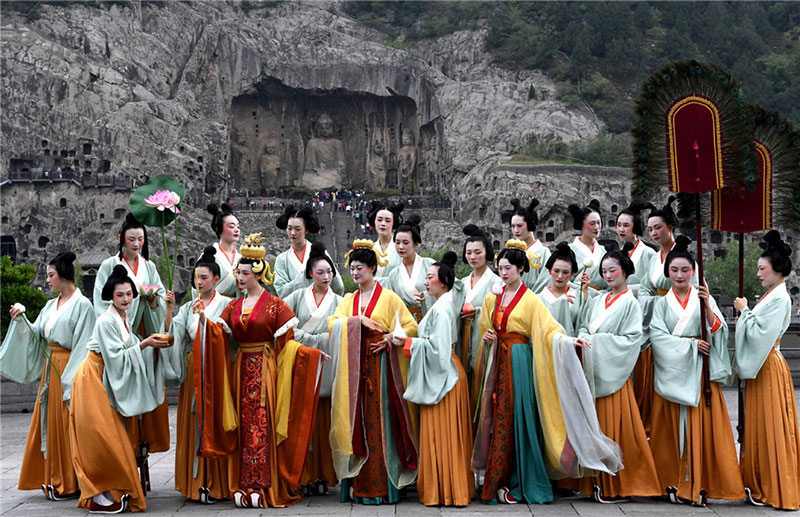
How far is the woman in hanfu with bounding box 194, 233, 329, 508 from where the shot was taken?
7473 millimetres

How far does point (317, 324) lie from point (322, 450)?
1.14 m

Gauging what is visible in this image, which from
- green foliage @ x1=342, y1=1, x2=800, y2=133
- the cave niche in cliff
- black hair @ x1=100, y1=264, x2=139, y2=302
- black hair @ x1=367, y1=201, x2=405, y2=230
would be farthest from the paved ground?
green foliage @ x1=342, y1=1, x2=800, y2=133

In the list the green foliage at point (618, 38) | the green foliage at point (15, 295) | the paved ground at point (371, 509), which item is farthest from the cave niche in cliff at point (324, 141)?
the paved ground at point (371, 509)

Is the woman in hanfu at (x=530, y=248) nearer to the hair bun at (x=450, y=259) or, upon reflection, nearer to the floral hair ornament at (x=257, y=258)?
the hair bun at (x=450, y=259)

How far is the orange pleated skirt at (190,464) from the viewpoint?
765 centimetres

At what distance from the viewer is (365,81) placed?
61938 millimetres

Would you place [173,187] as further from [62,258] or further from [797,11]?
[797,11]

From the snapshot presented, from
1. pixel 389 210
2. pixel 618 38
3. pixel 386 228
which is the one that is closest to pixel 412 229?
pixel 386 228

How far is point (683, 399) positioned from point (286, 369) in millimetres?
3383

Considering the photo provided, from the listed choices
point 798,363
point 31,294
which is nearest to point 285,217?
point 798,363

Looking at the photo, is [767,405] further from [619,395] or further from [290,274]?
[290,274]

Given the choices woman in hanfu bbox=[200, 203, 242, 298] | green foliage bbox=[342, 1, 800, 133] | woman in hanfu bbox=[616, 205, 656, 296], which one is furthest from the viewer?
green foliage bbox=[342, 1, 800, 133]

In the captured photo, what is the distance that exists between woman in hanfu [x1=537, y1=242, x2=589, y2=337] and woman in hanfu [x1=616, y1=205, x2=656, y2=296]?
3.38ft

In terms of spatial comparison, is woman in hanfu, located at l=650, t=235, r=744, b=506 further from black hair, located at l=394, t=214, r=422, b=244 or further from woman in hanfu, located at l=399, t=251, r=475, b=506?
black hair, located at l=394, t=214, r=422, b=244
